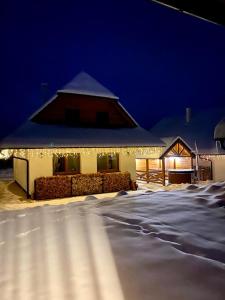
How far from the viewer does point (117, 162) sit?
53.8 ft

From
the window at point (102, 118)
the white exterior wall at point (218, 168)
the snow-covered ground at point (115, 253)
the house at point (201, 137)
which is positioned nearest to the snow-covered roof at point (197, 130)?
the house at point (201, 137)

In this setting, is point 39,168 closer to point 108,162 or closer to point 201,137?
point 108,162

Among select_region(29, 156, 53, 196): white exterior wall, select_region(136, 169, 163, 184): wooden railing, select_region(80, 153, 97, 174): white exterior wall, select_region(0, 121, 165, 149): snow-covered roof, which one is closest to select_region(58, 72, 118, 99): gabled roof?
select_region(0, 121, 165, 149): snow-covered roof

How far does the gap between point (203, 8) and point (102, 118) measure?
1566 centimetres

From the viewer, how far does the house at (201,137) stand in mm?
22109

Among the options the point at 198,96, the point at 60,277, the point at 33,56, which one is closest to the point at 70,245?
the point at 60,277

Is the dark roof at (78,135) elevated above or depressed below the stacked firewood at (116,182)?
above

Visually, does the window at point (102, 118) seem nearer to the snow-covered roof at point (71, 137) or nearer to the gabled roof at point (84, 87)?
the snow-covered roof at point (71, 137)

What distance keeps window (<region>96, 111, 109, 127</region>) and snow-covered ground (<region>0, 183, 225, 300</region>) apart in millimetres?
14560

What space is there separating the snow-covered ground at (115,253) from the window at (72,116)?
13871 mm

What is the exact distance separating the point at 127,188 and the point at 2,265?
1433 centimetres

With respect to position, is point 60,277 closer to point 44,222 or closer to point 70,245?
point 70,245

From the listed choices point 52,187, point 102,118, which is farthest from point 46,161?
point 102,118

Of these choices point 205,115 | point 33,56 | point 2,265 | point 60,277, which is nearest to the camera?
point 60,277
